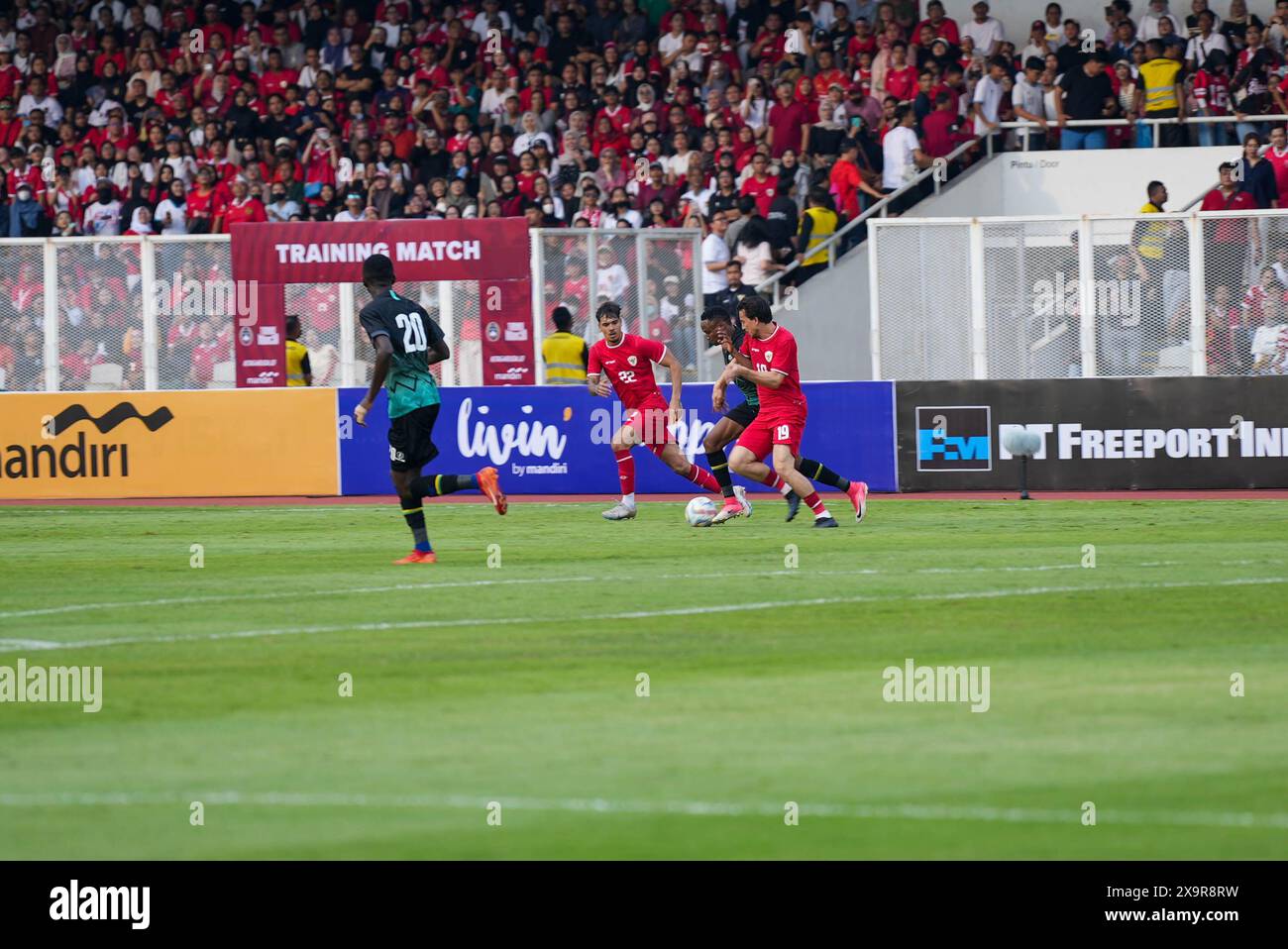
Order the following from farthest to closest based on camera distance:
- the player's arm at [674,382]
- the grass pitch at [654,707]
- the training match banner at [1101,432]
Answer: the training match banner at [1101,432] < the player's arm at [674,382] < the grass pitch at [654,707]

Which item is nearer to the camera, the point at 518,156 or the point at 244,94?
the point at 518,156

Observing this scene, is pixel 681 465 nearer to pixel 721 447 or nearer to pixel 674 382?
pixel 721 447

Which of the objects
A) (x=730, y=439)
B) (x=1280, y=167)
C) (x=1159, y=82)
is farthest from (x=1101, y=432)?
(x=1159, y=82)

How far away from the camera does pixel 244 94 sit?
33.0 meters

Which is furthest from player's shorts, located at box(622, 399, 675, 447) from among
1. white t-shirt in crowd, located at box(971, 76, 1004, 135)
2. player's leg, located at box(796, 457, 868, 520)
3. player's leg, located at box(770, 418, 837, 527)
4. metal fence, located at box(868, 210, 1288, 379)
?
white t-shirt in crowd, located at box(971, 76, 1004, 135)

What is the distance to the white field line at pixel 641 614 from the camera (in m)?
11.1

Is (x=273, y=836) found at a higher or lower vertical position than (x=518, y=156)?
lower

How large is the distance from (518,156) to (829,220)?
5.36m

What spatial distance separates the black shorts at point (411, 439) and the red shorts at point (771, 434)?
12.8 feet

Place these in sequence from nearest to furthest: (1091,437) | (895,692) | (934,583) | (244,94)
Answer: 1. (895,692)
2. (934,583)
3. (1091,437)
4. (244,94)

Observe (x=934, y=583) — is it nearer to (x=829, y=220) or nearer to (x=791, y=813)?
(x=791, y=813)

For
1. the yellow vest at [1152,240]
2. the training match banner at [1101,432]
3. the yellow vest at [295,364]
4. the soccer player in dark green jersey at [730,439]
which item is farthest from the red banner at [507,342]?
the yellow vest at [1152,240]

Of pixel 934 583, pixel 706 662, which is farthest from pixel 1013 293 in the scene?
pixel 706 662

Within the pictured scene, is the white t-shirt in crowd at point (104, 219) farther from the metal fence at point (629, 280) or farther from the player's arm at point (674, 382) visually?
the player's arm at point (674, 382)
